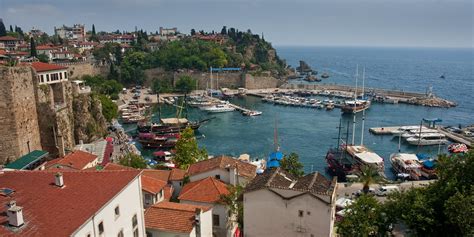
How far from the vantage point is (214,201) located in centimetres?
1875

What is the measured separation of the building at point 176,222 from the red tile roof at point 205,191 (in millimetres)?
2859

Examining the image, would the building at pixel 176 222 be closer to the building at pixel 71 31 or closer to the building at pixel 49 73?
the building at pixel 49 73

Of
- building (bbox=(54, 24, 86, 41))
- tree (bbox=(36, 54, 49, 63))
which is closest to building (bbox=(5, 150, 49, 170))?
tree (bbox=(36, 54, 49, 63))

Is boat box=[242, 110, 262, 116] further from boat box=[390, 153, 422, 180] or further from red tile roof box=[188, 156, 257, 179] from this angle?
red tile roof box=[188, 156, 257, 179]

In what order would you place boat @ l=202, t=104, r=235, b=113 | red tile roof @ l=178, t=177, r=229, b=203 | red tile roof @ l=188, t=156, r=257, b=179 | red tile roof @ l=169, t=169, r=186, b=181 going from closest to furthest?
1. red tile roof @ l=178, t=177, r=229, b=203
2. red tile roof @ l=188, t=156, r=257, b=179
3. red tile roof @ l=169, t=169, r=186, b=181
4. boat @ l=202, t=104, r=235, b=113

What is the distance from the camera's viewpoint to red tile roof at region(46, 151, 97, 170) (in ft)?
72.3

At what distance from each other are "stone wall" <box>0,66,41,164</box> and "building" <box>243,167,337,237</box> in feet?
61.0

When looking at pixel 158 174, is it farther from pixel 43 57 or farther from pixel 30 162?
pixel 43 57

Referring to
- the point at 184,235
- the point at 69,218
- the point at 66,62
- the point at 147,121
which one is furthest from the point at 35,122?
the point at 66,62

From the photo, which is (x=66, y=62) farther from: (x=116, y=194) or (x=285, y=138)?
(x=116, y=194)

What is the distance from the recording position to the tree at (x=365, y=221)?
15.6 metres

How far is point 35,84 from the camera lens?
28984 millimetres

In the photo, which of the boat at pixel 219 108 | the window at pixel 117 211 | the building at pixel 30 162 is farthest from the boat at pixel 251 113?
the window at pixel 117 211

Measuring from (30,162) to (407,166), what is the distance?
33.8m
